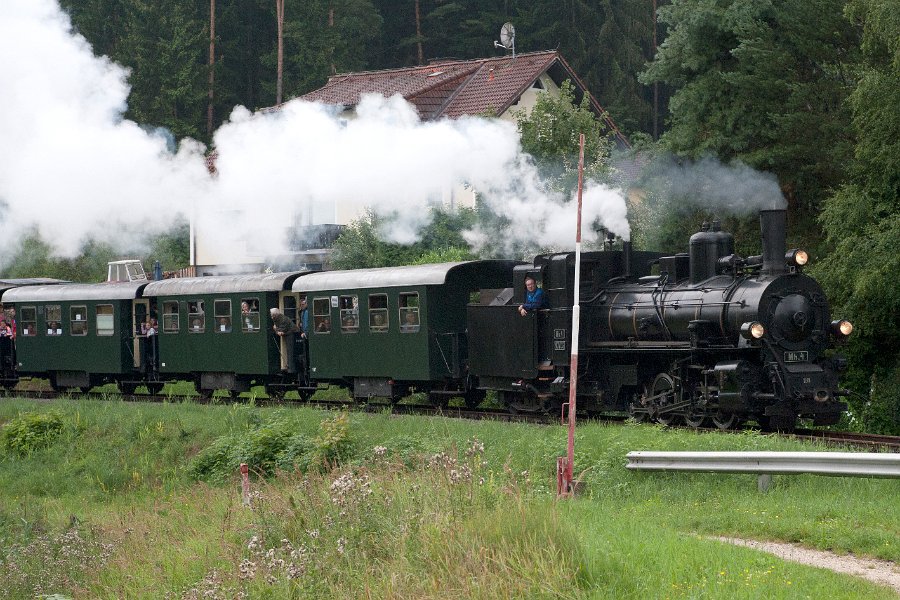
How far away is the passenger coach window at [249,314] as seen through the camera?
24906 millimetres

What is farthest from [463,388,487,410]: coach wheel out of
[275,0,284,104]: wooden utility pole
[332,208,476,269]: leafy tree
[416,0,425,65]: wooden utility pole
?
[416,0,425,65]: wooden utility pole

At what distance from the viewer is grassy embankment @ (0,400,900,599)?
9281mm

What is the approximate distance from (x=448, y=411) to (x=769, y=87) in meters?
10.8

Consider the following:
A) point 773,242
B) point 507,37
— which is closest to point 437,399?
point 773,242

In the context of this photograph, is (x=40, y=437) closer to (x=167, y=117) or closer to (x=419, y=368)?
(x=419, y=368)

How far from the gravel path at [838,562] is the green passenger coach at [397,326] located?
35.8 ft

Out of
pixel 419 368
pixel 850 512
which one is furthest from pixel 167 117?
pixel 850 512

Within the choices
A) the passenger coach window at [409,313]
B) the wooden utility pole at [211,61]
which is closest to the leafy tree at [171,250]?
the wooden utility pole at [211,61]

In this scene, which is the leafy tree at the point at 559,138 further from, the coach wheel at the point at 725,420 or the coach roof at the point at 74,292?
the coach wheel at the point at 725,420

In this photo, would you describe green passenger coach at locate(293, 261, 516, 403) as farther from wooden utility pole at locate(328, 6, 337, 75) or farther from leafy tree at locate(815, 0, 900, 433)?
wooden utility pole at locate(328, 6, 337, 75)

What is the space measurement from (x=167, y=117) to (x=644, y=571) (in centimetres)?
4264

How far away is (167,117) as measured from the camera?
160 ft

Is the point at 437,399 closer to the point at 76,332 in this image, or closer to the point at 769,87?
the point at 769,87

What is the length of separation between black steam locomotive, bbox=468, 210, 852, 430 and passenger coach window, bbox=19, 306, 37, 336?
14.3 metres
